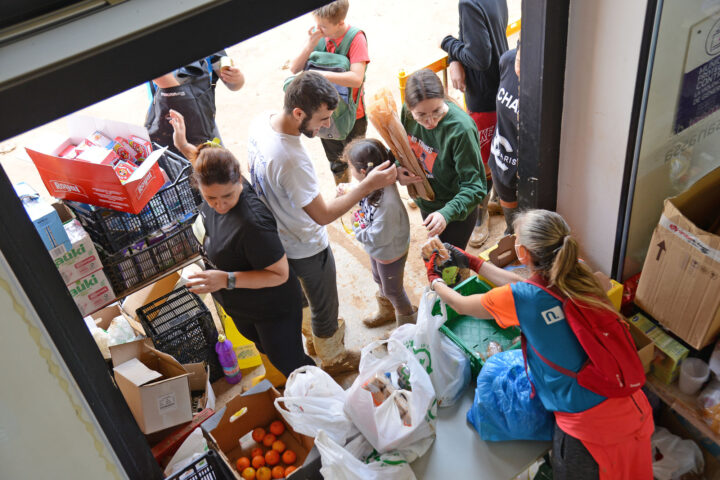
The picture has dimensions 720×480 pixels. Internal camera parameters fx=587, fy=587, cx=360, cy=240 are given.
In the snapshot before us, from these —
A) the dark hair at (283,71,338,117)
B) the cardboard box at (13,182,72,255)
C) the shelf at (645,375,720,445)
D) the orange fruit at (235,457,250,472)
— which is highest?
the dark hair at (283,71,338,117)

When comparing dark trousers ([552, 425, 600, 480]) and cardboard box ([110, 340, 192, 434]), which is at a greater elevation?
cardboard box ([110, 340, 192, 434])

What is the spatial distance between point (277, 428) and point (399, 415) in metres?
0.79

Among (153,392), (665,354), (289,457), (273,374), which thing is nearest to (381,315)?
(273,374)

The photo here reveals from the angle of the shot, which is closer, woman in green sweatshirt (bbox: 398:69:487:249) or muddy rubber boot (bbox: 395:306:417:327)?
woman in green sweatshirt (bbox: 398:69:487:249)

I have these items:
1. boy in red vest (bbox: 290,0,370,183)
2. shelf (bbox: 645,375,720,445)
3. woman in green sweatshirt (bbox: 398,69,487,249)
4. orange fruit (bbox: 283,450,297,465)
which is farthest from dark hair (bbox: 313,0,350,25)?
shelf (bbox: 645,375,720,445)

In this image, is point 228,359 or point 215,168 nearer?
point 215,168

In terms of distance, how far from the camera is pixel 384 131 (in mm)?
2875

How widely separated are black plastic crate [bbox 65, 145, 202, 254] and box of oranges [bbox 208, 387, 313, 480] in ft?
2.99

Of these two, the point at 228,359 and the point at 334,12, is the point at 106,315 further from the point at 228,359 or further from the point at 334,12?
the point at 334,12

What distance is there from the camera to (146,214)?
279 centimetres

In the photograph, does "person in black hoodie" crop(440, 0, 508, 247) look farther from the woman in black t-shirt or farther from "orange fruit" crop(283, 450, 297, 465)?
"orange fruit" crop(283, 450, 297, 465)

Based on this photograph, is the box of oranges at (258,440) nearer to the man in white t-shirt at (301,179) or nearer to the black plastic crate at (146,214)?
the man in white t-shirt at (301,179)

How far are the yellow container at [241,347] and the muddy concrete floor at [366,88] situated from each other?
65 cm

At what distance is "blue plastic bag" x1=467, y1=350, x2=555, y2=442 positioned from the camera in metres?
2.26
